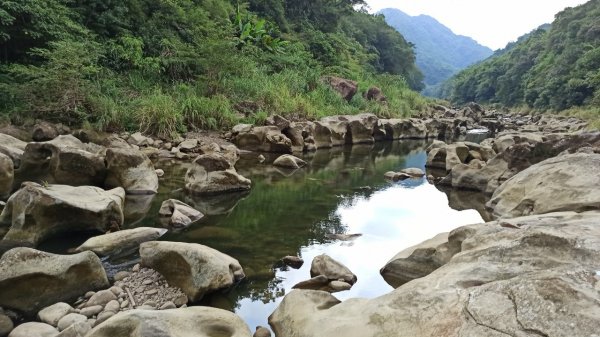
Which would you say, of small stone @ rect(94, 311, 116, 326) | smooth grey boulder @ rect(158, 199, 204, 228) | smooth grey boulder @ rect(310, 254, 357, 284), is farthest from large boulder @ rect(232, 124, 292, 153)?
small stone @ rect(94, 311, 116, 326)

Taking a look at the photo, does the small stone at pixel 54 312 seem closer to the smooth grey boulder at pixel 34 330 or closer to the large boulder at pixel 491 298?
the smooth grey boulder at pixel 34 330

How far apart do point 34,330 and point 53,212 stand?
2.54 m

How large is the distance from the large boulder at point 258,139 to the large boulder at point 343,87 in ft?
36.7

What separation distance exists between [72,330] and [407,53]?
65887 millimetres

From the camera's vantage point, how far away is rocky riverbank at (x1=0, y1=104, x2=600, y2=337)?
317 centimetres

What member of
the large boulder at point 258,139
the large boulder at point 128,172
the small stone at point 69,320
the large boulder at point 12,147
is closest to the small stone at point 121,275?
the small stone at point 69,320

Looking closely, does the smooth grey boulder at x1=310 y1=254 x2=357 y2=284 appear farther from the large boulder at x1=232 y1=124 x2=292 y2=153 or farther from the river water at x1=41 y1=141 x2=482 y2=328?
the large boulder at x1=232 y1=124 x2=292 y2=153

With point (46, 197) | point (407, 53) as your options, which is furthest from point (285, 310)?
point (407, 53)

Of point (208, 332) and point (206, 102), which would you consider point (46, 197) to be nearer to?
point (208, 332)

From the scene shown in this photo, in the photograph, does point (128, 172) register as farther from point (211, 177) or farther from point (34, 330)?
point (34, 330)

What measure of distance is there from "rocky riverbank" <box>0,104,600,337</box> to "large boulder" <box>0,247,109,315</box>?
10 millimetres

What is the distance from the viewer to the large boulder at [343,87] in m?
26.4

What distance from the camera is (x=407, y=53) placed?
213 feet

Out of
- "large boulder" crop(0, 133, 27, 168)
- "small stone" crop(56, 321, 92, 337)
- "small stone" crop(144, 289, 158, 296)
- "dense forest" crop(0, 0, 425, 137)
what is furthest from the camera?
"dense forest" crop(0, 0, 425, 137)
